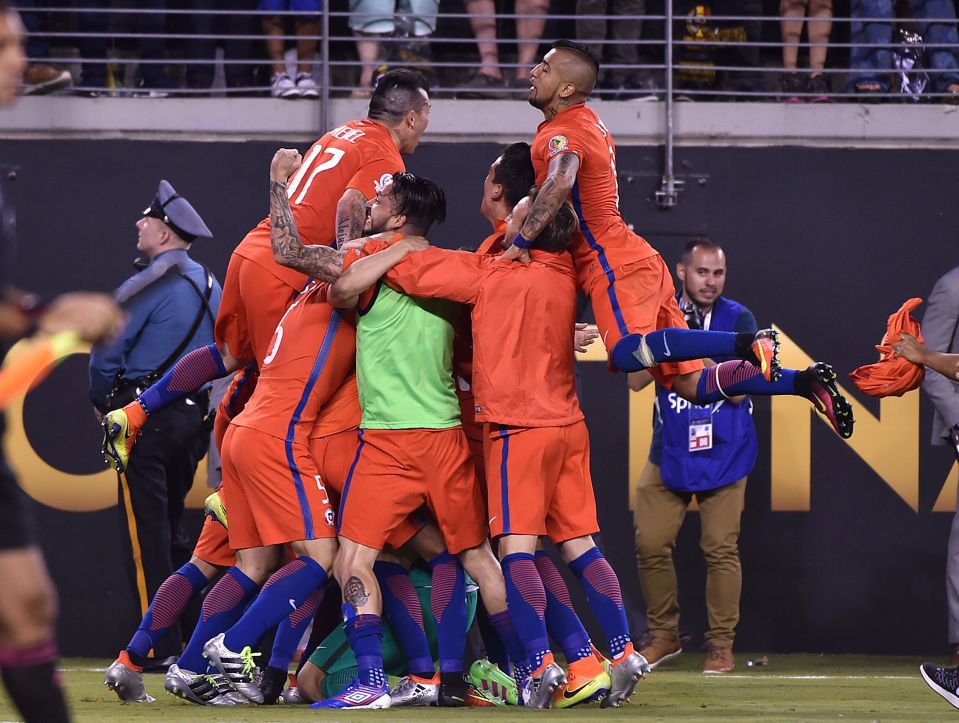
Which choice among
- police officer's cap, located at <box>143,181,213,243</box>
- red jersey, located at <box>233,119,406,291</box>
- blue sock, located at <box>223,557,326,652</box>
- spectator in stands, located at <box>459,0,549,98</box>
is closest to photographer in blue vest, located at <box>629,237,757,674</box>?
spectator in stands, located at <box>459,0,549,98</box>

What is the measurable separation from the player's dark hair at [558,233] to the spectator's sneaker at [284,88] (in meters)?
3.24

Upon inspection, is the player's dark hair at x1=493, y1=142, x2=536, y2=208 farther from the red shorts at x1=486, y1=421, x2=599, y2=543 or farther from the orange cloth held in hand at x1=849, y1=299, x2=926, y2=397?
the orange cloth held in hand at x1=849, y1=299, x2=926, y2=397

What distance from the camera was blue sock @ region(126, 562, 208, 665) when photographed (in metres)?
5.62

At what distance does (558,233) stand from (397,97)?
1096 millimetres

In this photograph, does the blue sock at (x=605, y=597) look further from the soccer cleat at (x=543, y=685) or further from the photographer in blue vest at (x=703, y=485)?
the photographer in blue vest at (x=703, y=485)

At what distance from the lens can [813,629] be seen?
326 inches

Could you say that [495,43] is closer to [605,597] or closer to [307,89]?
[307,89]

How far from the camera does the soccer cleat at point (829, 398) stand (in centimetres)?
525

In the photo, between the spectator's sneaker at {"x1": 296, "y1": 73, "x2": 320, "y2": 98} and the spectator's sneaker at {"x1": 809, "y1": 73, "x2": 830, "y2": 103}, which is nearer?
the spectator's sneaker at {"x1": 296, "y1": 73, "x2": 320, "y2": 98}

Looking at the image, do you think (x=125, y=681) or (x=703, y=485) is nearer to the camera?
(x=125, y=681)

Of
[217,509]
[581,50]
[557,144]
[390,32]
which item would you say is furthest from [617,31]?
[217,509]

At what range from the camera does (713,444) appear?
7520 mm

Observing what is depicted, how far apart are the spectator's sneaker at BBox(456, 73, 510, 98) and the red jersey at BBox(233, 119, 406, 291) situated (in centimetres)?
262

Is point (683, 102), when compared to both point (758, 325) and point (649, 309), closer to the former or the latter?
point (758, 325)
